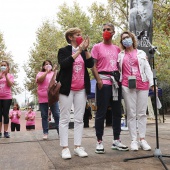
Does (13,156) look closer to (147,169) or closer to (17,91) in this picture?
(147,169)

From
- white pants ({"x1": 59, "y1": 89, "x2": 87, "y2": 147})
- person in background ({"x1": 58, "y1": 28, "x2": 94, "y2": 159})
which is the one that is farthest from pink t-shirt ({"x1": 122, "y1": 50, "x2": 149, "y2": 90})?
white pants ({"x1": 59, "y1": 89, "x2": 87, "y2": 147})

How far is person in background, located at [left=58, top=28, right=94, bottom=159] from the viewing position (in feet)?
12.6

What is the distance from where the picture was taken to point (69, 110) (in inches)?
155

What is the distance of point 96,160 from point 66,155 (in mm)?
418

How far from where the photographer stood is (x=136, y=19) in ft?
27.4

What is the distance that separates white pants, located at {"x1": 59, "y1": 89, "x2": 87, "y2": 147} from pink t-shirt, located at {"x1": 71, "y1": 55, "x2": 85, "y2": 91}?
0.08 meters

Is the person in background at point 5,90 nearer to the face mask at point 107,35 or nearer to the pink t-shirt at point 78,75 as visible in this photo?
the pink t-shirt at point 78,75

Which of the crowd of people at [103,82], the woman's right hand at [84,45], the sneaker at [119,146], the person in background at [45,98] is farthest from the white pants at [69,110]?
the person in background at [45,98]

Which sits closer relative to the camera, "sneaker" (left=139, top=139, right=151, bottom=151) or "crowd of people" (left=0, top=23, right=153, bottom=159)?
"crowd of people" (left=0, top=23, right=153, bottom=159)

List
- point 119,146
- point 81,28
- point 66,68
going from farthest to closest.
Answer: point 81,28 < point 119,146 < point 66,68

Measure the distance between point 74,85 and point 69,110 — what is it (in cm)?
37

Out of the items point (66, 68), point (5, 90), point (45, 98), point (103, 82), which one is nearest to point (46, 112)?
point (45, 98)

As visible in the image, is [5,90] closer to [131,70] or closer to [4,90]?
[4,90]

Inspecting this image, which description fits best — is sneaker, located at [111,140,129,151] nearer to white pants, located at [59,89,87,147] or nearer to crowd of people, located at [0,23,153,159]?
crowd of people, located at [0,23,153,159]
